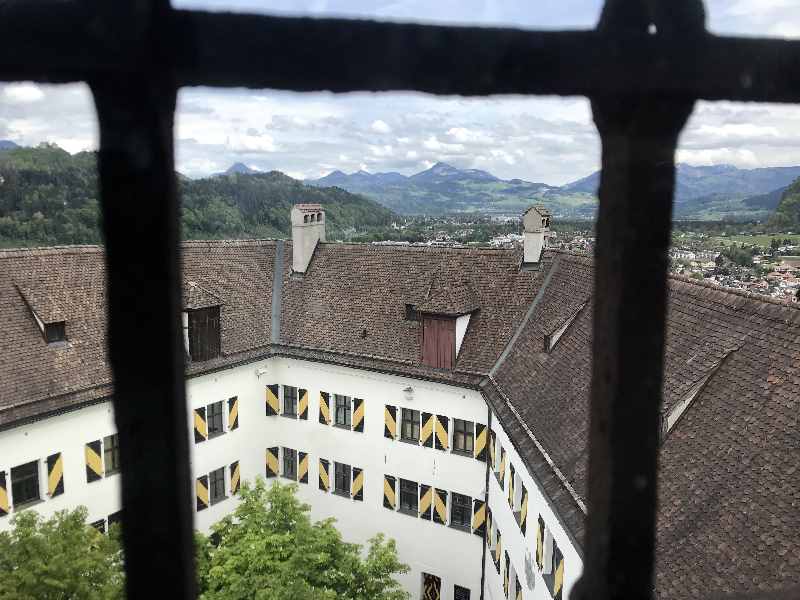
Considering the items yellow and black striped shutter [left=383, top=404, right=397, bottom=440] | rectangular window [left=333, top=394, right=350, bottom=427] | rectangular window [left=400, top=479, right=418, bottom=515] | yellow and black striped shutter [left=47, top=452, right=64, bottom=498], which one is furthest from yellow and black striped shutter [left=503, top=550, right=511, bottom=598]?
yellow and black striped shutter [left=47, top=452, right=64, bottom=498]

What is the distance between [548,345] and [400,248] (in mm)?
5969

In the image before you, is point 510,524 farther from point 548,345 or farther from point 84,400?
point 84,400

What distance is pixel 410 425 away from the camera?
15328 millimetres

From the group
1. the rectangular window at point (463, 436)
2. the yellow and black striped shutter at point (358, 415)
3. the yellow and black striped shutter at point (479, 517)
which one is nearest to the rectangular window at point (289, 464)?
the yellow and black striped shutter at point (358, 415)

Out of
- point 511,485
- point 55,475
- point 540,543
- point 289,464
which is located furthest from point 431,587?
point 55,475

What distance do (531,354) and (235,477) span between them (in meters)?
7.90

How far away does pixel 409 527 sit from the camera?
1545 cm

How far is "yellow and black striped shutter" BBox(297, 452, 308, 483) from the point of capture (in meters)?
16.7

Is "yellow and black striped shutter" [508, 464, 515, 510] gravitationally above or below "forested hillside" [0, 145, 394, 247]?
below

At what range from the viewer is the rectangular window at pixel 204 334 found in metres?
15.1

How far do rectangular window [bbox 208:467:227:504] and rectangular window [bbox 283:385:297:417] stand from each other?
2.07 m

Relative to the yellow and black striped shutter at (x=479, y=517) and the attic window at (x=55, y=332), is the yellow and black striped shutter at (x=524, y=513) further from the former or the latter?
the attic window at (x=55, y=332)

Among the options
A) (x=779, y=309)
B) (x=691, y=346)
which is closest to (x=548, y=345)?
(x=691, y=346)

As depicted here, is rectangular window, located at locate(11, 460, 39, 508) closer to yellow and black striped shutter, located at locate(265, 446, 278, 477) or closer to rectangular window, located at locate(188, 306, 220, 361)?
rectangular window, located at locate(188, 306, 220, 361)
